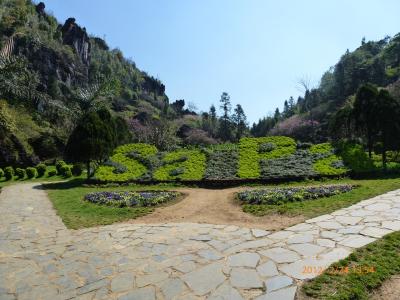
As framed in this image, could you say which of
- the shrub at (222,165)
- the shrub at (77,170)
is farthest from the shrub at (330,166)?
the shrub at (77,170)

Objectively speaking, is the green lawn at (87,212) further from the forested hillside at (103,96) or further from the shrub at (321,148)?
the shrub at (321,148)

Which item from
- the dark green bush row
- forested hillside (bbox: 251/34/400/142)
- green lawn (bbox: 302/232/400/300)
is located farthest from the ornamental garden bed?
forested hillside (bbox: 251/34/400/142)

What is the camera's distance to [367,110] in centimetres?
1788

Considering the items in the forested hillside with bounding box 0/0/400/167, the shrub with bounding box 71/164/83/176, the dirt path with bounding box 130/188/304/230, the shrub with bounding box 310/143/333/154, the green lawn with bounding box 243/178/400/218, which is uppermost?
the forested hillside with bounding box 0/0/400/167

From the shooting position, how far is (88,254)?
711 centimetres

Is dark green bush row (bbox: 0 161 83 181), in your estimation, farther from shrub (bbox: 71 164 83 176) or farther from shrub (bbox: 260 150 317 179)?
shrub (bbox: 260 150 317 179)

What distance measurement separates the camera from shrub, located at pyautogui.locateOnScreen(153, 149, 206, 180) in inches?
715

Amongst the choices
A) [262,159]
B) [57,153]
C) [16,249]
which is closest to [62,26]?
[57,153]

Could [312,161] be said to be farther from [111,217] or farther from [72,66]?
[72,66]

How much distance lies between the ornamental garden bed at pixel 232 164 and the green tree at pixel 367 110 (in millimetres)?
2141

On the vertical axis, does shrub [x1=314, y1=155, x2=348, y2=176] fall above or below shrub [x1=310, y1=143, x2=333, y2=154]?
below

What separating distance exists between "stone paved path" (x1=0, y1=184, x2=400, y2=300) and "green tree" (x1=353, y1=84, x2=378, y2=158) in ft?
30.9

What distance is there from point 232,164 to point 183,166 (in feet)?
9.24

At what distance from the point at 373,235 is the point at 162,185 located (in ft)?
39.8
